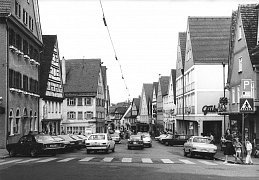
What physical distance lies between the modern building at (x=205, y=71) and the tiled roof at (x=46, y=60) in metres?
17.7

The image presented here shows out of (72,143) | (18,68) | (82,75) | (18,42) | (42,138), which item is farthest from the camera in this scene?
(82,75)

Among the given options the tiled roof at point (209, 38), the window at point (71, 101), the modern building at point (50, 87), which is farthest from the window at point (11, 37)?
the window at point (71, 101)

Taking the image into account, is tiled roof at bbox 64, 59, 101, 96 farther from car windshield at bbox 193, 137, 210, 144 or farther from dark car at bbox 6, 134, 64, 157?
car windshield at bbox 193, 137, 210, 144

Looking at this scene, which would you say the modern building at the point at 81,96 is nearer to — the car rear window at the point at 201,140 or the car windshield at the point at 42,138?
the car windshield at the point at 42,138

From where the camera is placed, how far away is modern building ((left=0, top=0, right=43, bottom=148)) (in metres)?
34.2

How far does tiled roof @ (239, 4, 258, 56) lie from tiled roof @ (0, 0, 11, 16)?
61.8ft

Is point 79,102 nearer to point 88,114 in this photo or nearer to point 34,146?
point 88,114

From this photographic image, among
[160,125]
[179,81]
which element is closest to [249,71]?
[179,81]

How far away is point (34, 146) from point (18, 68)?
42.0 ft

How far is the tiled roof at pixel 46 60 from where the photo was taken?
52469mm

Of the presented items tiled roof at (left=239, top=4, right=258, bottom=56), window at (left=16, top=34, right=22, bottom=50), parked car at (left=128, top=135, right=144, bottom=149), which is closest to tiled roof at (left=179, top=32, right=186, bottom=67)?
parked car at (left=128, top=135, right=144, bottom=149)

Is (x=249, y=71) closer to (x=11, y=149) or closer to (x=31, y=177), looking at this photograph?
(x=11, y=149)

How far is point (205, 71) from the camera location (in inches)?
2125

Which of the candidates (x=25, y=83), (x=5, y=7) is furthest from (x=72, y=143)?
(x=5, y=7)
